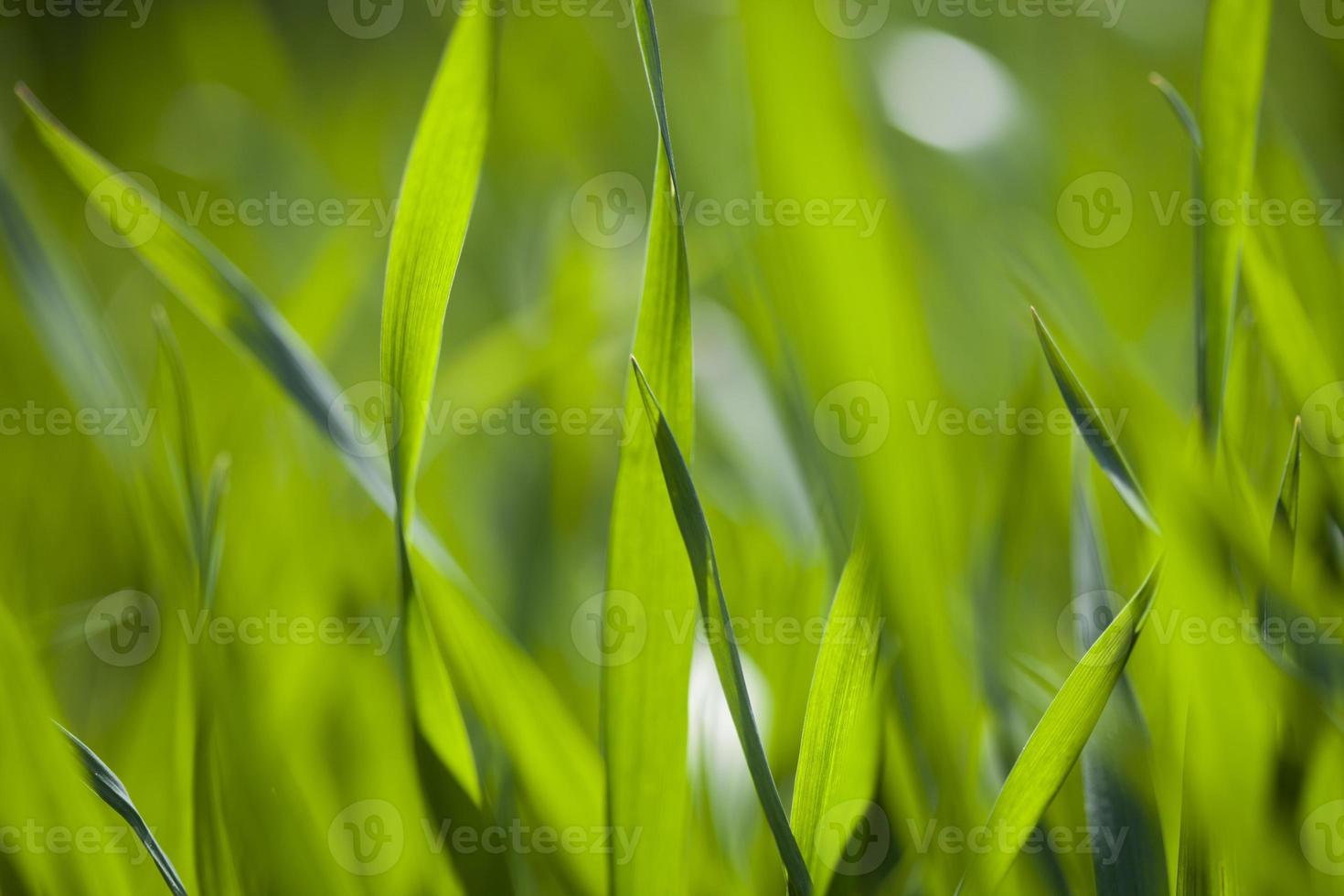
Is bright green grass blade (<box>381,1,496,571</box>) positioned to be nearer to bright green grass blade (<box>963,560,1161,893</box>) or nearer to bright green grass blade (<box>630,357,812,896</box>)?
bright green grass blade (<box>630,357,812,896</box>)

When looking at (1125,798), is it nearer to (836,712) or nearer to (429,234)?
(836,712)

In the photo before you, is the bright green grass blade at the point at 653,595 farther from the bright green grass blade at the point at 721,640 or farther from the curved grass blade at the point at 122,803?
the curved grass blade at the point at 122,803

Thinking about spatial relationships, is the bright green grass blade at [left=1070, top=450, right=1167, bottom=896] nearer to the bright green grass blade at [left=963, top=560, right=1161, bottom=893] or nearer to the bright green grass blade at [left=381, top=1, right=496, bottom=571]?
→ the bright green grass blade at [left=963, top=560, right=1161, bottom=893]

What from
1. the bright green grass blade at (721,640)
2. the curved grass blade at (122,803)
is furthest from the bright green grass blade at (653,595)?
the curved grass blade at (122,803)

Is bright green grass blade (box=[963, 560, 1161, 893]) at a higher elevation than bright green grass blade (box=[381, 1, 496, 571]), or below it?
below

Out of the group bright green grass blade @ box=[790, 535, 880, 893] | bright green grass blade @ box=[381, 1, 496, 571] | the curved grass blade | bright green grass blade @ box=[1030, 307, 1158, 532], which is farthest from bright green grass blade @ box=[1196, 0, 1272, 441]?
the curved grass blade

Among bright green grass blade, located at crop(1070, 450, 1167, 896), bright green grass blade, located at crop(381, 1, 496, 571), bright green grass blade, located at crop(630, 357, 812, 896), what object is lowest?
bright green grass blade, located at crop(1070, 450, 1167, 896)
